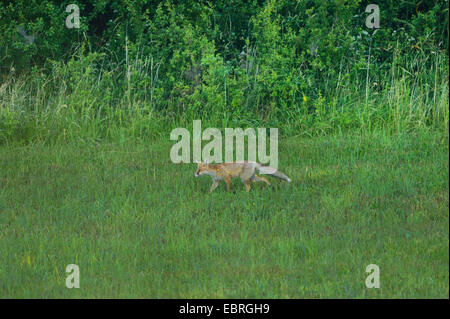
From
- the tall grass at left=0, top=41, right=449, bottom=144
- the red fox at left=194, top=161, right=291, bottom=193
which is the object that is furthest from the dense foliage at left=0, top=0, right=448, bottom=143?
the red fox at left=194, top=161, right=291, bottom=193

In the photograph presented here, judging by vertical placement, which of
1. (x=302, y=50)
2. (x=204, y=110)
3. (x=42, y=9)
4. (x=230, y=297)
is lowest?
(x=230, y=297)

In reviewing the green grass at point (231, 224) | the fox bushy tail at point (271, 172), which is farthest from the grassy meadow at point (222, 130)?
the fox bushy tail at point (271, 172)

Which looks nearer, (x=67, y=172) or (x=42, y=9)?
(x=67, y=172)

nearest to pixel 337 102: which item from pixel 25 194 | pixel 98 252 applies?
pixel 25 194

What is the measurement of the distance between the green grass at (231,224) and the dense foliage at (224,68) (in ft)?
3.39

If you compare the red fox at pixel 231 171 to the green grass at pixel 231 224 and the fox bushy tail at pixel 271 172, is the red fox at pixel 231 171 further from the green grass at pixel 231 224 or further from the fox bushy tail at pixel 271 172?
the green grass at pixel 231 224

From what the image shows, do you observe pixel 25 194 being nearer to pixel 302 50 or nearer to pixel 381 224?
pixel 381 224

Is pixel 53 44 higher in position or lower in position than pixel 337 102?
higher

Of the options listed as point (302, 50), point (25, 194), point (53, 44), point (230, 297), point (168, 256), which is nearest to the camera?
point (230, 297)

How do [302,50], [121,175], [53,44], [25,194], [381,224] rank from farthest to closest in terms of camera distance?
1. [53,44]
2. [302,50]
3. [121,175]
4. [25,194]
5. [381,224]

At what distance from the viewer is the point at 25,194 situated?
790 centimetres

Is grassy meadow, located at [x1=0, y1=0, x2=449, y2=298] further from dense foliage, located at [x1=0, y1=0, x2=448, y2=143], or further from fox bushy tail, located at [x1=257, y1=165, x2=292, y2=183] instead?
fox bushy tail, located at [x1=257, y1=165, x2=292, y2=183]

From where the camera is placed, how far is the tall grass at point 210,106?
10.2 m

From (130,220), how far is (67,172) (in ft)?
7.33
